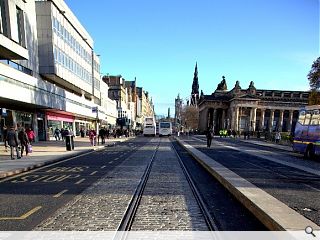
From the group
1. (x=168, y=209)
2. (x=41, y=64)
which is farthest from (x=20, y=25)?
(x=168, y=209)

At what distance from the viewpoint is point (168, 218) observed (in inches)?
238

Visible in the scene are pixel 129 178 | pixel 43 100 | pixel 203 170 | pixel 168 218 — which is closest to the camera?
pixel 168 218

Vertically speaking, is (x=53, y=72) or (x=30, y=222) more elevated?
(x=53, y=72)

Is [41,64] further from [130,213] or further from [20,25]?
[130,213]

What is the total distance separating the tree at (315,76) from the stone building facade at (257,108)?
54.3 meters

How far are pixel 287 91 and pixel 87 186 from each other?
100792mm

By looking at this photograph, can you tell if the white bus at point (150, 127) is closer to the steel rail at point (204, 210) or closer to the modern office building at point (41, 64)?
the modern office building at point (41, 64)

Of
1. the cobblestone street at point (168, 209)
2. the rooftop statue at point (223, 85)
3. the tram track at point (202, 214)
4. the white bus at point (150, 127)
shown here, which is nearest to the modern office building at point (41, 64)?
the white bus at point (150, 127)

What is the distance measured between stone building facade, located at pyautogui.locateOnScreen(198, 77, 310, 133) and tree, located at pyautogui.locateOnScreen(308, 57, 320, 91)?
5432cm

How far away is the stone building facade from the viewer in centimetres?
9306

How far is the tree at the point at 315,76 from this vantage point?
35.2 metres

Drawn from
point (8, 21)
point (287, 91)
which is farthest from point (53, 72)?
point (287, 91)

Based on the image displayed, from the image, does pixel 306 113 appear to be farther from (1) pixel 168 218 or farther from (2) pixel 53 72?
(2) pixel 53 72

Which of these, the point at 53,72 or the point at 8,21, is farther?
the point at 53,72
